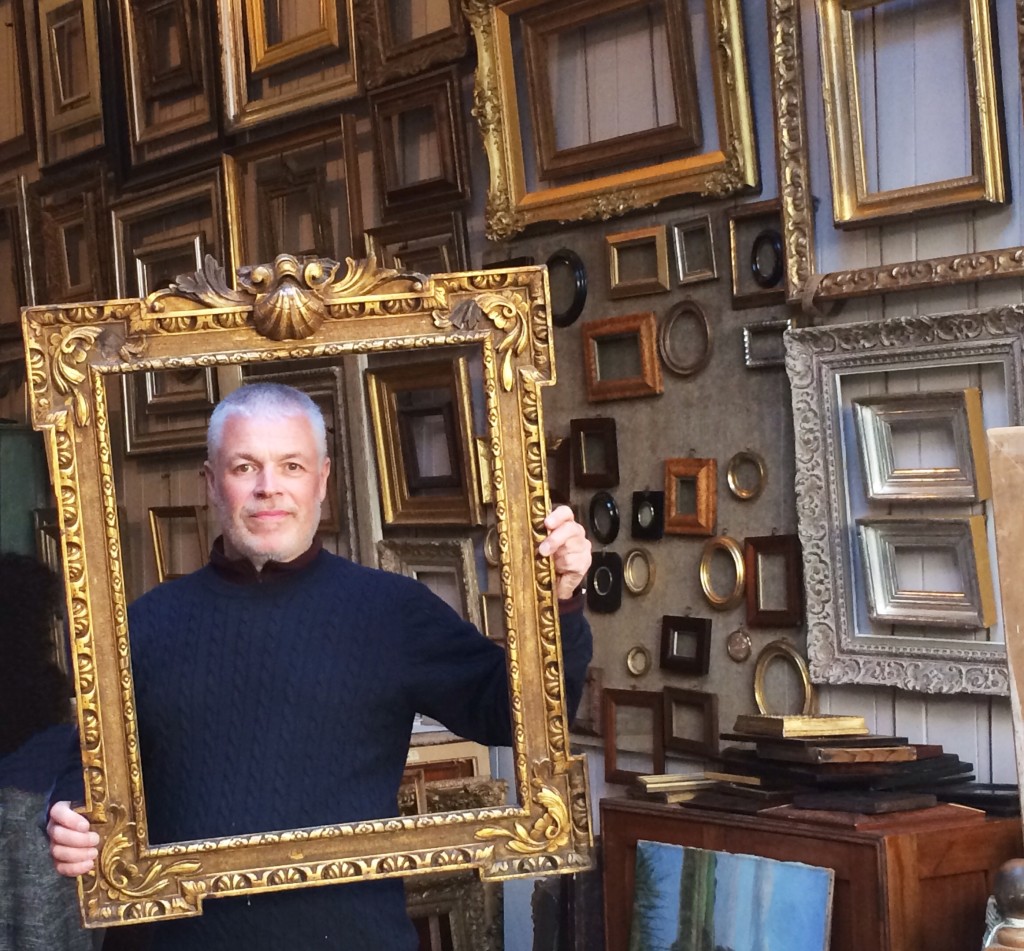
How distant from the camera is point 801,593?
3072 mm

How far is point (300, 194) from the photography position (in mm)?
3787

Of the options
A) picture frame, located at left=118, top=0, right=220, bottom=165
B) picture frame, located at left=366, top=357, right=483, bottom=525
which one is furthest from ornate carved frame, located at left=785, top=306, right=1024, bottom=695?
picture frame, located at left=118, top=0, right=220, bottom=165

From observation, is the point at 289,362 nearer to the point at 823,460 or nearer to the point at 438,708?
the point at 438,708

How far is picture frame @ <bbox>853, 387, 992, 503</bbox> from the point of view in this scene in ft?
9.14

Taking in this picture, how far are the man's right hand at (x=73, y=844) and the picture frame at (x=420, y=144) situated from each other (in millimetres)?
1874

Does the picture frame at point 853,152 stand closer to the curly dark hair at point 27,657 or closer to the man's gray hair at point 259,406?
the man's gray hair at point 259,406

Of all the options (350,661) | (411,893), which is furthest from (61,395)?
(411,893)

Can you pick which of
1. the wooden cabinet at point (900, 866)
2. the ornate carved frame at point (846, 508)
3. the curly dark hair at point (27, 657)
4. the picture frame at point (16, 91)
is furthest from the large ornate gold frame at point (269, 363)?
the picture frame at point (16, 91)

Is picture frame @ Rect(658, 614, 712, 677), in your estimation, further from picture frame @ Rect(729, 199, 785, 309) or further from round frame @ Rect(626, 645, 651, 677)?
picture frame @ Rect(729, 199, 785, 309)

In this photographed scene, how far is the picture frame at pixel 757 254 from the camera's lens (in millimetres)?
3080

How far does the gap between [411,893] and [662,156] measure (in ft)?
5.10

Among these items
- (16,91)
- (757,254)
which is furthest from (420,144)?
(16,91)

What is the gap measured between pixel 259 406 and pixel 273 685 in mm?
380

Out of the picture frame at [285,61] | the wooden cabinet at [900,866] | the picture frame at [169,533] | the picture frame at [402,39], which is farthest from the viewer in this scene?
the picture frame at [285,61]
